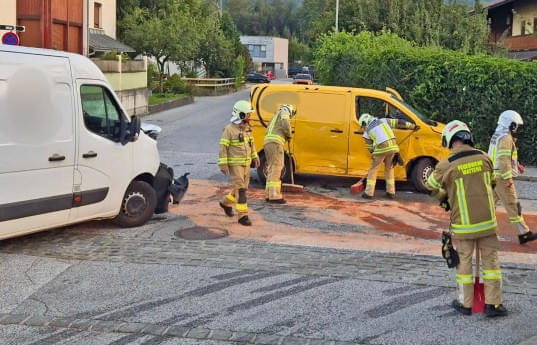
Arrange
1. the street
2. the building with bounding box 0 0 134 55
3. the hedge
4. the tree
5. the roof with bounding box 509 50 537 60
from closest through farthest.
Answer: the street < the hedge < the building with bounding box 0 0 134 55 < the roof with bounding box 509 50 537 60 < the tree

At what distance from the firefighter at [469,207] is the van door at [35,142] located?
4.34 meters

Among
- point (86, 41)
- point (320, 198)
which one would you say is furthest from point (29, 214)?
point (86, 41)

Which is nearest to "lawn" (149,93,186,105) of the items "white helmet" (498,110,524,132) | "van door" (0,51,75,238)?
"van door" (0,51,75,238)

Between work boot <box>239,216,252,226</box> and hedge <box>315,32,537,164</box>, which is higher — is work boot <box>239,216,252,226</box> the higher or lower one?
the lower one

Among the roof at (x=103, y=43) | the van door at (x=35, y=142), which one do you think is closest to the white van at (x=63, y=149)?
the van door at (x=35, y=142)

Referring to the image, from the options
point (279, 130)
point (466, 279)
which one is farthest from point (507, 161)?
point (279, 130)

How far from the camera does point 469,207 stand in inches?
229

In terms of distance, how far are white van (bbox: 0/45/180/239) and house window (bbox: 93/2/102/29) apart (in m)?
30.5

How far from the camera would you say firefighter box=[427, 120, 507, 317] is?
5.80 metres

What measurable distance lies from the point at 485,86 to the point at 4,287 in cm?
1248

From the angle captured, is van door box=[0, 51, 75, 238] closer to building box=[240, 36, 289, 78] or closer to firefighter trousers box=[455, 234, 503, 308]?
firefighter trousers box=[455, 234, 503, 308]

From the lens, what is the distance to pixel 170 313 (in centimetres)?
587

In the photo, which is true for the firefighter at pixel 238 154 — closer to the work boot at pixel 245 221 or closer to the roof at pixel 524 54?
the work boot at pixel 245 221

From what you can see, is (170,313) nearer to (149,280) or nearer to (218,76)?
(149,280)
